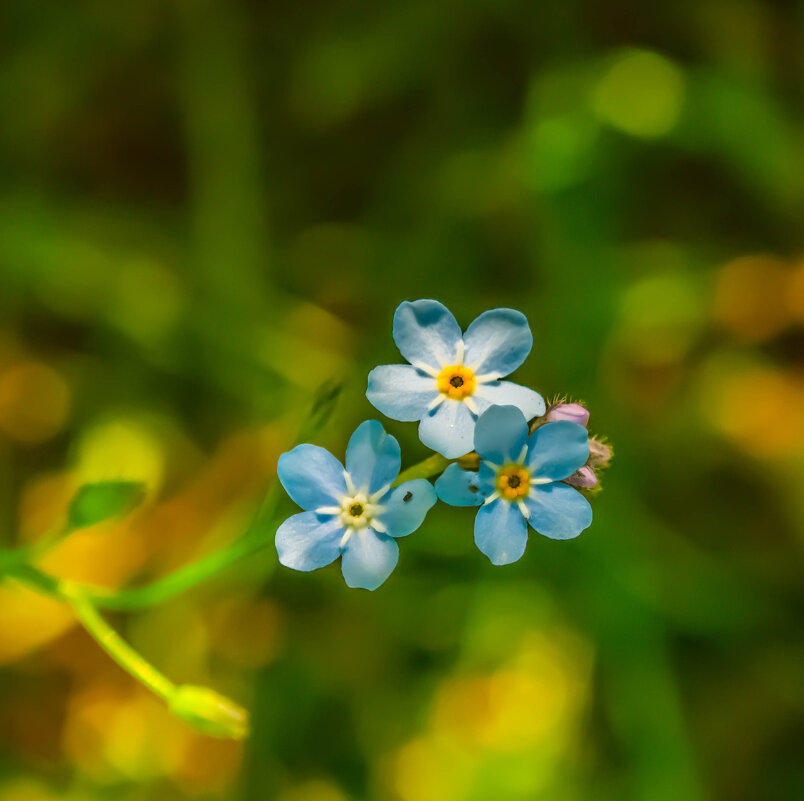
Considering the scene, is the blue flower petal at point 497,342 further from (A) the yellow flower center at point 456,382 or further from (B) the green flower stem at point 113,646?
(B) the green flower stem at point 113,646

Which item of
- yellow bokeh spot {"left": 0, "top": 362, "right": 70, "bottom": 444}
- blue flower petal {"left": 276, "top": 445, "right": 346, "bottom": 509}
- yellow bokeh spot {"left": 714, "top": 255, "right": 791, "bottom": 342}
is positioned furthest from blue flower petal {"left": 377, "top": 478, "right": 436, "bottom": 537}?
yellow bokeh spot {"left": 714, "top": 255, "right": 791, "bottom": 342}

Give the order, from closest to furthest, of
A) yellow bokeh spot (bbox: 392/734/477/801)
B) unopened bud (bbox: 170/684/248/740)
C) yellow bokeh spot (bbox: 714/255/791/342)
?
unopened bud (bbox: 170/684/248/740) < yellow bokeh spot (bbox: 392/734/477/801) < yellow bokeh spot (bbox: 714/255/791/342)

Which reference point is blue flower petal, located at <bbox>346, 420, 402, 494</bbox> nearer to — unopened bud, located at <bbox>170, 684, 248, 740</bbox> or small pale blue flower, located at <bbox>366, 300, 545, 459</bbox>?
small pale blue flower, located at <bbox>366, 300, 545, 459</bbox>

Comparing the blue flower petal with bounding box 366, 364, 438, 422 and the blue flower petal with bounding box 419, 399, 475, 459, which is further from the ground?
the blue flower petal with bounding box 366, 364, 438, 422

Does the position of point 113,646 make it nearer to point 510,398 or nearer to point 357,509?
point 357,509

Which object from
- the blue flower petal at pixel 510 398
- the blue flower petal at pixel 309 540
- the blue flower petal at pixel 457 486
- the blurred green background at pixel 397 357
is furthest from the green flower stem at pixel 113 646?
the blurred green background at pixel 397 357

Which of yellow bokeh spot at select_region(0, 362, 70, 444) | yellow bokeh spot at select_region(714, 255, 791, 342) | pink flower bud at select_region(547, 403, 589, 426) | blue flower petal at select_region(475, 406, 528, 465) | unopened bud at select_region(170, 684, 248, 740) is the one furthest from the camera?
yellow bokeh spot at select_region(714, 255, 791, 342)
